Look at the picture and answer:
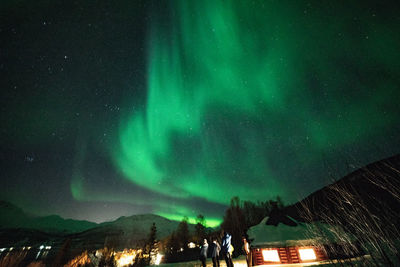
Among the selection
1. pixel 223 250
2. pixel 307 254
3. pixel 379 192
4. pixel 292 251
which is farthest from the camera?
pixel 379 192

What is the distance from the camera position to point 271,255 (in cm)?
1706

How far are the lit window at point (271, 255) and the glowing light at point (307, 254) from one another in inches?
81.7

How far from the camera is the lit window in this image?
1688 centimetres

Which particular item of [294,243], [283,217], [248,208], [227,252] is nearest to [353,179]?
[283,217]

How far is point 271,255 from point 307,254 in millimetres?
3109

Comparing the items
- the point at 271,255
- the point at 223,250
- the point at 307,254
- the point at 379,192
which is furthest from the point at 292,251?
the point at 379,192

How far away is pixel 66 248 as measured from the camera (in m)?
19.1

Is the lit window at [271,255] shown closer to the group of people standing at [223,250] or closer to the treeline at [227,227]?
the group of people standing at [223,250]

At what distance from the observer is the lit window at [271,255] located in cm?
1688

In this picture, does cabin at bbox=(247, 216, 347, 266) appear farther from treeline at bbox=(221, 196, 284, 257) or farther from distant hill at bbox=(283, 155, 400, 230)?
treeline at bbox=(221, 196, 284, 257)

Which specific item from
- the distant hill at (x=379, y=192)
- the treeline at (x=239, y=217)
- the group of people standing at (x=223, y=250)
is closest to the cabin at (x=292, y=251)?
the distant hill at (x=379, y=192)

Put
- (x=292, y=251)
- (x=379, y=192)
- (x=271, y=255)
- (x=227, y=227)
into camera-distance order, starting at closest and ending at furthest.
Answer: (x=292, y=251) < (x=271, y=255) < (x=379, y=192) < (x=227, y=227)

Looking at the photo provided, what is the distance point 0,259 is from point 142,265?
52.7 feet

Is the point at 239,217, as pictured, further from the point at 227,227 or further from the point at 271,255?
the point at 271,255
